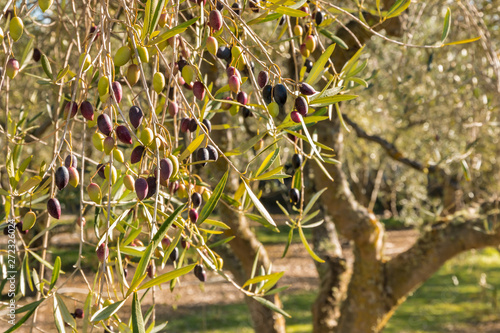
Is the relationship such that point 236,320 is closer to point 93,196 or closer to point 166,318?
point 166,318

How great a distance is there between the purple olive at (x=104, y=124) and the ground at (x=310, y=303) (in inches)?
165

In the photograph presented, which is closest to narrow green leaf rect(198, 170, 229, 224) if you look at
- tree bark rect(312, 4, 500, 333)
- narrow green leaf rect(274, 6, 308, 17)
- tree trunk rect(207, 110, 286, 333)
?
narrow green leaf rect(274, 6, 308, 17)

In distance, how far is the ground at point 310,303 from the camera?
6.19 meters

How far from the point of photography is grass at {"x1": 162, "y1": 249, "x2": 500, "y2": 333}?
6184mm

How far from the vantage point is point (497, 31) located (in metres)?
3.72

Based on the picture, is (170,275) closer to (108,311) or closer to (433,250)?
(108,311)

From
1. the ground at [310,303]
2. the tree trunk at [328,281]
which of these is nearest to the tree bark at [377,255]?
the tree trunk at [328,281]

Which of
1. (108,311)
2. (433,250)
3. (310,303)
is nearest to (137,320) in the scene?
(108,311)

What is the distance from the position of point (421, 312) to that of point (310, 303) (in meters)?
1.60

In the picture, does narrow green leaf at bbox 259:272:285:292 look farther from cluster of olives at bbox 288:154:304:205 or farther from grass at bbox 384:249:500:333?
grass at bbox 384:249:500:333

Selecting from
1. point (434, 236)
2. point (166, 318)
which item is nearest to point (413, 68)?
point (434, 236)

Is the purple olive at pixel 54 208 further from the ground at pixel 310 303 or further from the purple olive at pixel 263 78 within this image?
the ground at pixel 310 303

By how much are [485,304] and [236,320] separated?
3619mm

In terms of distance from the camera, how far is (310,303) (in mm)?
7406
